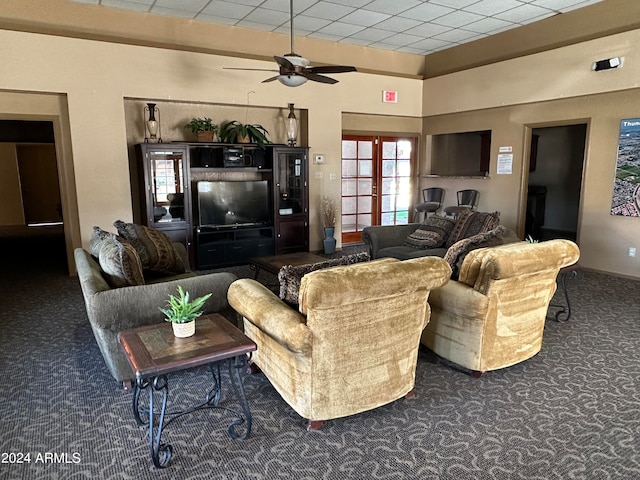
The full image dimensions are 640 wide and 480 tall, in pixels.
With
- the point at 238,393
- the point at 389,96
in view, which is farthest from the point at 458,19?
the point at 238,393

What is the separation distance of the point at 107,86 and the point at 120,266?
3675 mm

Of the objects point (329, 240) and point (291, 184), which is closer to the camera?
point (291, 184)

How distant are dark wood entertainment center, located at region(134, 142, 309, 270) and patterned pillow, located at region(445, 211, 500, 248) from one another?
8.71 feet

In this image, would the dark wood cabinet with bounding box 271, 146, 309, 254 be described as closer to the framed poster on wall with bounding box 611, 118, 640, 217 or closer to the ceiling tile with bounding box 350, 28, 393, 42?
the ceiling tile with bounding box 350, 28, 393, 42

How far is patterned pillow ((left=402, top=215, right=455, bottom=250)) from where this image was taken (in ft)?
17.0

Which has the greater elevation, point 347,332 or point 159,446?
point 347,332

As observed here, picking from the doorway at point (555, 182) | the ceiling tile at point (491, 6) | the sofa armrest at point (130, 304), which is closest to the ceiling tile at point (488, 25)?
the ceiling tile at point (491, 6)

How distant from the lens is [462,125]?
297 inches

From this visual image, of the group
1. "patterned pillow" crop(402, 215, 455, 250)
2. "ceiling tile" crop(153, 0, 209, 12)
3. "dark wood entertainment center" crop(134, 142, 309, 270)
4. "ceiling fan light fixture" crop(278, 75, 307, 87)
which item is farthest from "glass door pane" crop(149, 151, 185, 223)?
"patterned pillow" crop(402, 215, 455, 250)

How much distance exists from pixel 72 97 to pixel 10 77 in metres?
0.65

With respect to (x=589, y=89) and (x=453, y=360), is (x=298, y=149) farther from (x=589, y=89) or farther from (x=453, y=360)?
(x=453, y=360)

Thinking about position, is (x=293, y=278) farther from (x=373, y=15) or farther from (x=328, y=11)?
(x=373, y=15)

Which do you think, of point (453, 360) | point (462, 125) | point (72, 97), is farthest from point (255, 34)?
point (453, 360)

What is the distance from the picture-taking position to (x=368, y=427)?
245cm
